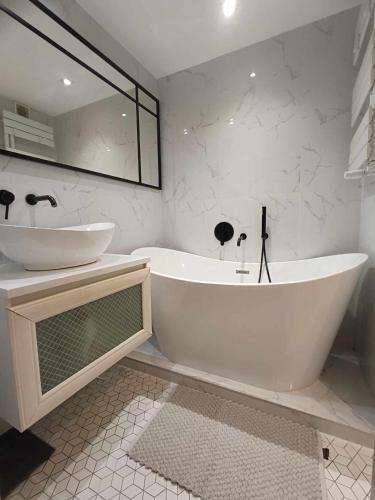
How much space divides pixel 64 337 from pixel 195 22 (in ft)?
6.79

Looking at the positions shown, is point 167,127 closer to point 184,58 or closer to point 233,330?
point 184,58

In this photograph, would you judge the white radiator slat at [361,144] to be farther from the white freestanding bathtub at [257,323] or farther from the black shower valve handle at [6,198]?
the black shower valve handle at [6,198]

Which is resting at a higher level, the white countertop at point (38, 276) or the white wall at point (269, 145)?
the white wall at point (269, 145)

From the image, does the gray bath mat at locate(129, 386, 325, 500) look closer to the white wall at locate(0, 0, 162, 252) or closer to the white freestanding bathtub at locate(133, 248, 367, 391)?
the white freestanding bathtub at locate(133, 248, 367, 391)

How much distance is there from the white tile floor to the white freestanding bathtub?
11.8 inches

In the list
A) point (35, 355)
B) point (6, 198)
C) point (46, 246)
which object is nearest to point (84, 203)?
point (6, 198)

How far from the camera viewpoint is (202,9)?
144cm

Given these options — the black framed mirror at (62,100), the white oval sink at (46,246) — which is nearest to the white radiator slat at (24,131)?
the black framed mirror at (62,100)

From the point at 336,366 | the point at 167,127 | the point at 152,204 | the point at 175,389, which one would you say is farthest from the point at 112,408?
the point at 167,127

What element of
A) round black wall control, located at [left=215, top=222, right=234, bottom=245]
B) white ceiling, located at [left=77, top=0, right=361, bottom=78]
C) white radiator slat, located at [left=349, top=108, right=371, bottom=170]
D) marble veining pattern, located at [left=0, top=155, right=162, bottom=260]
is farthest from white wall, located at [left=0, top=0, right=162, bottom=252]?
white radiator slat, located at [left=349, top=108, right=371, bottom=170]

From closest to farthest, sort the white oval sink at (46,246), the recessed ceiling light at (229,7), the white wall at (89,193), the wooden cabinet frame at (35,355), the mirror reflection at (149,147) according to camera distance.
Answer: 1. the wooden cabinet frame at (35,355)
2. the white oval sink at (46,246)
3. the white wall at (89,193)
4. the recessed ceiling light at (229,7)
5. the mirror reflection at (149,147)

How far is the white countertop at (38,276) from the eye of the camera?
0.61 meters

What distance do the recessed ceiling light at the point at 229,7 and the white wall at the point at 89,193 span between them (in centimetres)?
77

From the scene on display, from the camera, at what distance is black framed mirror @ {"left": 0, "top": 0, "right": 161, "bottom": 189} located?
41.3 inches
